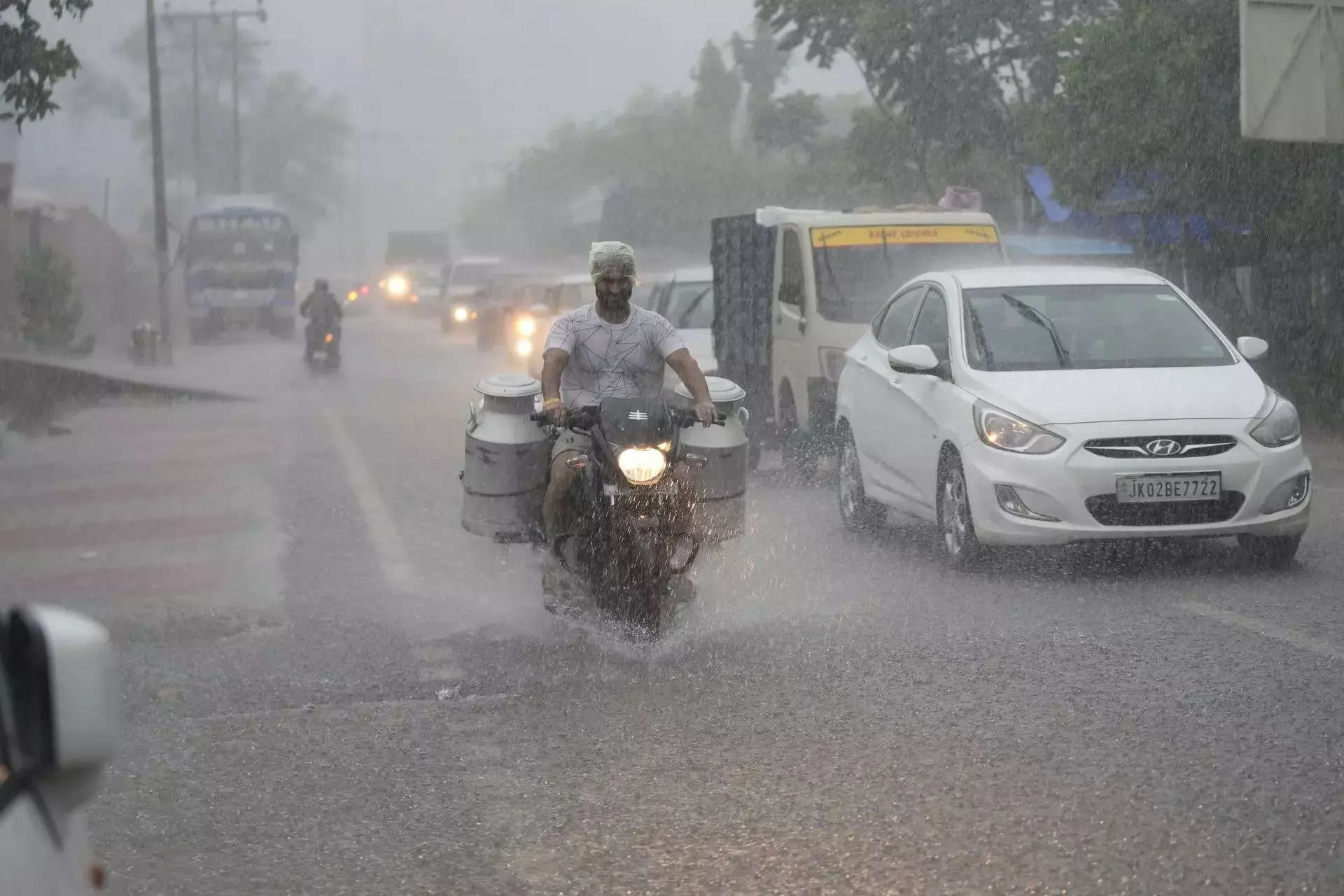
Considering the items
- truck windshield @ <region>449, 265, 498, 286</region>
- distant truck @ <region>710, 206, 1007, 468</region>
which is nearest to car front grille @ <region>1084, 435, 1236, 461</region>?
distant truck @ <region>710, 206, 1007, 468</region>

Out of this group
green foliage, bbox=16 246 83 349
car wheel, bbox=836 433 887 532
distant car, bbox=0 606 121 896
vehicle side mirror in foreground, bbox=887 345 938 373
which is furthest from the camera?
green foliage, bbox=16 246 83 349

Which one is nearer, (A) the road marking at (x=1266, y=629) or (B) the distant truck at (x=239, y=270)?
(A) the road marking at (x=1266, y=629)

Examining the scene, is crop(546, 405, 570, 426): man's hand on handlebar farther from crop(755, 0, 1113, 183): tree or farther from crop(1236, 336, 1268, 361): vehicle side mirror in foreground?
crop(755, 0, 1113, 183): tree

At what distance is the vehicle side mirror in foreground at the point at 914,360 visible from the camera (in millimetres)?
10016

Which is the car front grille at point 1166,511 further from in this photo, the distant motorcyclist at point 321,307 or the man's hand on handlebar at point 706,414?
the distant motorcyclist at point 321,307

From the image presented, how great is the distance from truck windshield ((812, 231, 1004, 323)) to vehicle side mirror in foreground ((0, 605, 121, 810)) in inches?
487

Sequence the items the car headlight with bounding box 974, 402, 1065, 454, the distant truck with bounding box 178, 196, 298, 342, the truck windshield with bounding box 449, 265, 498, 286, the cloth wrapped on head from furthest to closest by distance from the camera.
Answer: the truck windshield with bounding box 449, 265, 498, 286 < the distant truck with bounding box 178, 196, 298, 342 < the car headlight with bounding box 974, 402, 1065, 454 < the cloth wrapped on head

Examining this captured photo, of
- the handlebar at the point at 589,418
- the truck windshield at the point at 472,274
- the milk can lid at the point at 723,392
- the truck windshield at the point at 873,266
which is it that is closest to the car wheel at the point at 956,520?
the milk can lid at the point at 723,392

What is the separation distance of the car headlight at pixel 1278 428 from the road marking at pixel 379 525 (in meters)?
4.08

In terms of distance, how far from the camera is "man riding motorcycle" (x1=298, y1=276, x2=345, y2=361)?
3209 centimetres

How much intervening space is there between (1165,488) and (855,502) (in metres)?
2.62

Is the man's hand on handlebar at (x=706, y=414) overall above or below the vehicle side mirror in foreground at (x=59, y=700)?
below

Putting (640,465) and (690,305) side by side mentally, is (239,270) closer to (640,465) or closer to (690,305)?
(690,305)

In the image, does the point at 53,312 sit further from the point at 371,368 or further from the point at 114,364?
the point at 371,368
